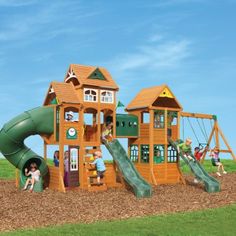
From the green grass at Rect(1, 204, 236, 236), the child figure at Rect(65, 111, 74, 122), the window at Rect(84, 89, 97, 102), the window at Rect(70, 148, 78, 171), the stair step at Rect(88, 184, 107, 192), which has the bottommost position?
the green grass at Rect(1, 204, 236, 236)

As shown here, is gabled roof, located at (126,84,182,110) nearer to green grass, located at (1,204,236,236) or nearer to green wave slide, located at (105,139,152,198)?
green wave slide, located at (105,139,152,198)

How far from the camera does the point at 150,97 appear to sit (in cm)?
1997

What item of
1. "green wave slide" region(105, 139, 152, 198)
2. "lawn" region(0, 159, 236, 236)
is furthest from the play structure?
"lawn" region(0, 159, 236, 236)

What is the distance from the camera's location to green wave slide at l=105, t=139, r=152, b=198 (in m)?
15.0

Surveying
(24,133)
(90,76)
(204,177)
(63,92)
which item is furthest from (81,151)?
(204,177)

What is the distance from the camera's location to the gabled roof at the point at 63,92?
16922 mm

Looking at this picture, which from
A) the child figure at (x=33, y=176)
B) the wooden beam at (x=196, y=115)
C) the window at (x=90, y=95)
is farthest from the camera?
the wooden beam at (x=196, y=115)

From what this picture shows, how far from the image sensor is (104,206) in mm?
12758

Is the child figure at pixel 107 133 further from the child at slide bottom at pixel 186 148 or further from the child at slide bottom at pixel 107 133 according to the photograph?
the child at slide bottom at pixel 186 148

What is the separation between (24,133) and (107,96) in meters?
4.12

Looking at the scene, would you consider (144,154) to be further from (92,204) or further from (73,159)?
(92,204)

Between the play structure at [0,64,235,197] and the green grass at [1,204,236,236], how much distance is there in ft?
12.9

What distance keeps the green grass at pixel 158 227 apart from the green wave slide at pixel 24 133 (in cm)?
687

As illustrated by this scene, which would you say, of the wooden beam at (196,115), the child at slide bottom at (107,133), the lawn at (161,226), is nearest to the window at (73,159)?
the child at slide bottom at (107,133)
